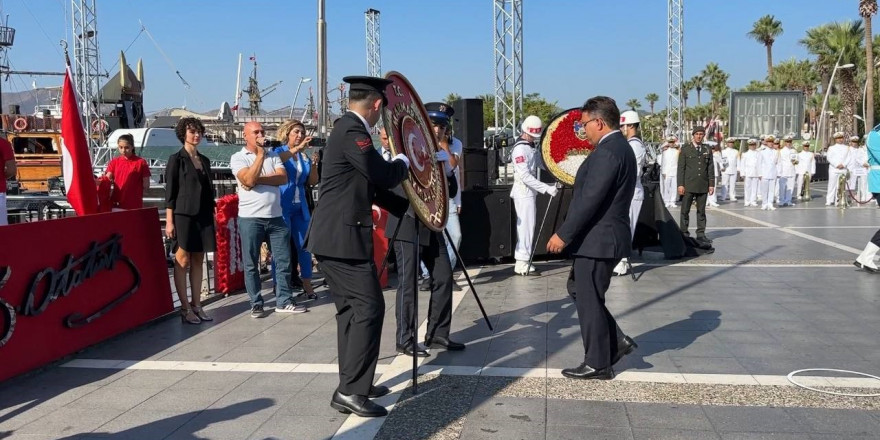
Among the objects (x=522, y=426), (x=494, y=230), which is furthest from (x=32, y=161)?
(x=522, y=426)

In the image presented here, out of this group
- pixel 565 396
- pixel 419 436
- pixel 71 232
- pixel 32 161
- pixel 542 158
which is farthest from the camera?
pixel 32 161

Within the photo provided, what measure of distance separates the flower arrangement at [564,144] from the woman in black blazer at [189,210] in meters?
4.44

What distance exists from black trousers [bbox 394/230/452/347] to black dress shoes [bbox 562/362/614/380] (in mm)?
1142

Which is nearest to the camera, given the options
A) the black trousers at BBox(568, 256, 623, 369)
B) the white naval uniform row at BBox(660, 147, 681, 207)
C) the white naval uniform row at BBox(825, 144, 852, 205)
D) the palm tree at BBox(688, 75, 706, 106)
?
the black trousers at BBox(568, 256, 623, 369)

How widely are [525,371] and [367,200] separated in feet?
5.83

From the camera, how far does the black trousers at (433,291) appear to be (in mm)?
5629

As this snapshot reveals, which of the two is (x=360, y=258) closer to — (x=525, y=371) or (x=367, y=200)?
(x=367, y=200)

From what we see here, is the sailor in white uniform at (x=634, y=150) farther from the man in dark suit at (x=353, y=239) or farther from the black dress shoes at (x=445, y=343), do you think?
the man in dark suit at (x=353, y=239)

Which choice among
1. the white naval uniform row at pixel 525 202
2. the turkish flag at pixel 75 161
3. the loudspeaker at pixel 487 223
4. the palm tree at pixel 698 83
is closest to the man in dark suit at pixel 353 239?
the turkish flag at pixel 75 161

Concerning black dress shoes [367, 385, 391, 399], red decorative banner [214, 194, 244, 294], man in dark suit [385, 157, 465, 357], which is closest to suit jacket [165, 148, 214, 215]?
red decorative banner [214, 194, 244, 294]

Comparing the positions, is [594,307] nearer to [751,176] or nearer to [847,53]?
[751,176]

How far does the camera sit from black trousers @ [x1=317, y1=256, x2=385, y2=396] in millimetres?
4211

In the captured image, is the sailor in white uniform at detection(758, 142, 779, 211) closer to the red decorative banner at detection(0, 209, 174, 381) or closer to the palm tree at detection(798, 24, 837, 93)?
the red decorative banner at detection(0, 209, 174, 381)

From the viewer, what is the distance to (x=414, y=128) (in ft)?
15.9
